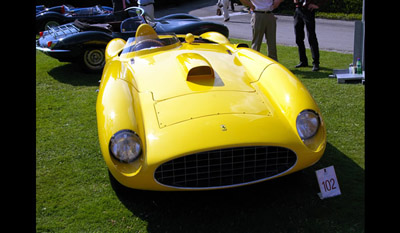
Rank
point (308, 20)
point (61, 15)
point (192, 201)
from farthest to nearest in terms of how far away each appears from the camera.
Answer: point (61, 15) → point (308, 20) → point (192, 201)

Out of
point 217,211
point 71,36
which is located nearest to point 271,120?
point 217,211

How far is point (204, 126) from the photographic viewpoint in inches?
113

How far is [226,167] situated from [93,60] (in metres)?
5.24

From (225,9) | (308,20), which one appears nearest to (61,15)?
(225,9)

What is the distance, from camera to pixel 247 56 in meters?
4.18

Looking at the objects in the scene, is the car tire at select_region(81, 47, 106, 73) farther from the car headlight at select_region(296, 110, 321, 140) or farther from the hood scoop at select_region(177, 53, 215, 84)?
the car headlight at select_region(296, 110, 321, 140)

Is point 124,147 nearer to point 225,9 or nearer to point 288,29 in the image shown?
point 288,29

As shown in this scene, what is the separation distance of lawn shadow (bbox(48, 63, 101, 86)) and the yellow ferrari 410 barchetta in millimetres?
3393

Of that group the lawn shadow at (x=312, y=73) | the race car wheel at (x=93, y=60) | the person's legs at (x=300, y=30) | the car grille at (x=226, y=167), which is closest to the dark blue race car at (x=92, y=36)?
the race car wheel at (x=93, y=60)

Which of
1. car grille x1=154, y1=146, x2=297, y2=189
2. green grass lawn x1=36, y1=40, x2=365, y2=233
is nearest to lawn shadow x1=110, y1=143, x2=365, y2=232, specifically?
green grass lawn x1=36, y1=40, x2=365, y2=233

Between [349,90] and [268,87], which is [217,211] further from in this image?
[349,90]
